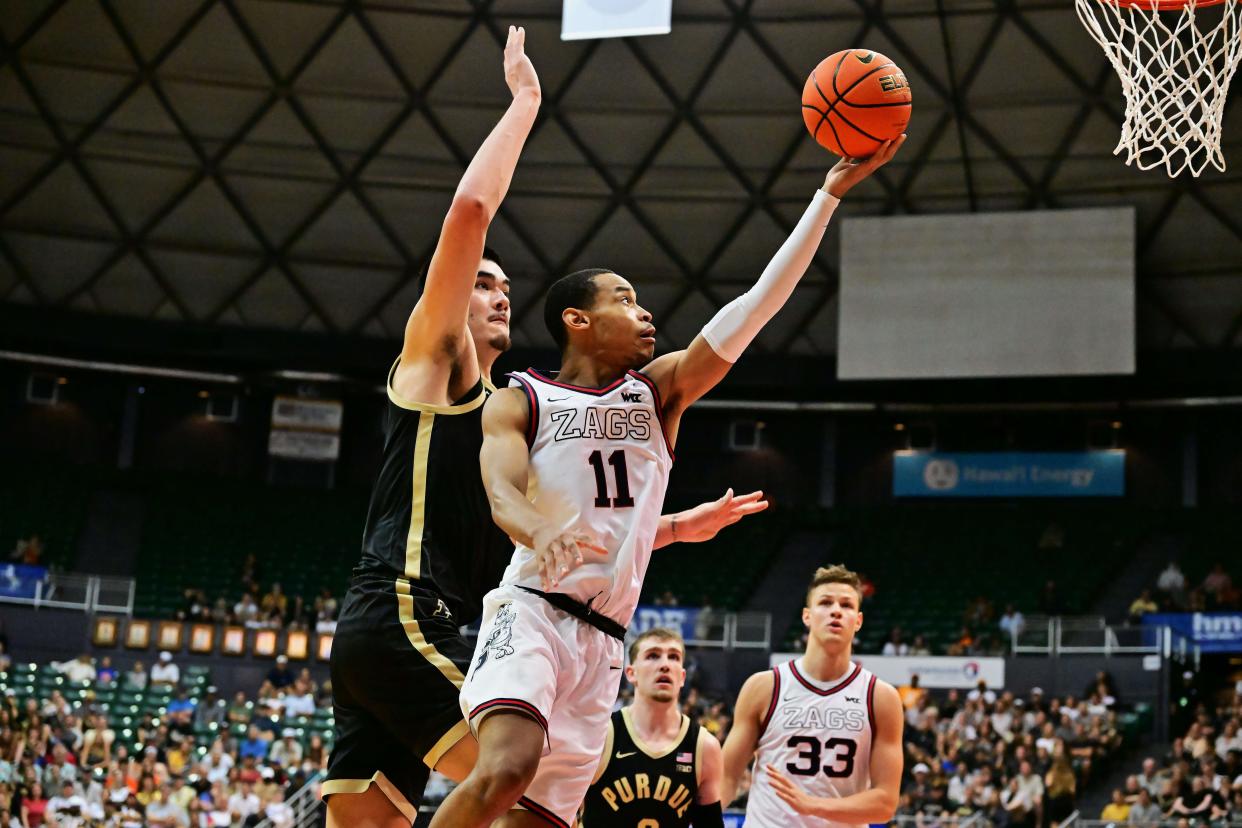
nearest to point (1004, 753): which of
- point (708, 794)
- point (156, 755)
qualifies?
point (156, 755)

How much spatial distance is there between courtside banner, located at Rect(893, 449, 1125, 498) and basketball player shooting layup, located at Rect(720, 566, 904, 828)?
83.1 feet

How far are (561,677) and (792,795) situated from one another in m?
2.47

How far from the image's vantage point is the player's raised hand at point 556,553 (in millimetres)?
4281

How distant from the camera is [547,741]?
457cm

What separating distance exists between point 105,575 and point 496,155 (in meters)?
27.6

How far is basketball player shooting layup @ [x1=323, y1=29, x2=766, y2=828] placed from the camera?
4574mm

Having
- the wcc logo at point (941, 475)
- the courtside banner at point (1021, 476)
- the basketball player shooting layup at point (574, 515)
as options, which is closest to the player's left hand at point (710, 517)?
the basketball player shooting layup at point (574, 515)

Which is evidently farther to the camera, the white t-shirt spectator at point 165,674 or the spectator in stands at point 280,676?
the spectator in stands at point 280,676

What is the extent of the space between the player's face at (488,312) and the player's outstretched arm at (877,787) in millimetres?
2661

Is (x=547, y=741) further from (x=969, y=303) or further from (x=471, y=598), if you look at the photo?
(x=969, y=303)

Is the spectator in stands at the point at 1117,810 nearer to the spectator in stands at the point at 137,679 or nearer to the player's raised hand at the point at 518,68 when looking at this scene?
the spectator in stands at the point at 137,679

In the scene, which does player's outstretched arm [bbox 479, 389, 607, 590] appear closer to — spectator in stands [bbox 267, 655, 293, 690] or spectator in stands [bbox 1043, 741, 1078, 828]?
spectator in stands [bbox 1043, 741, 1078, 828]

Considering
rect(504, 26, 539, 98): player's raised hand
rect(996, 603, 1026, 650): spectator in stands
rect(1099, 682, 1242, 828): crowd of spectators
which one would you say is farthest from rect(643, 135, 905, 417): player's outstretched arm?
rect(996, 603, 1026, 650): spectator in stands

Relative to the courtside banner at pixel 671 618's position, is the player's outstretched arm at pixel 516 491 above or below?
above
